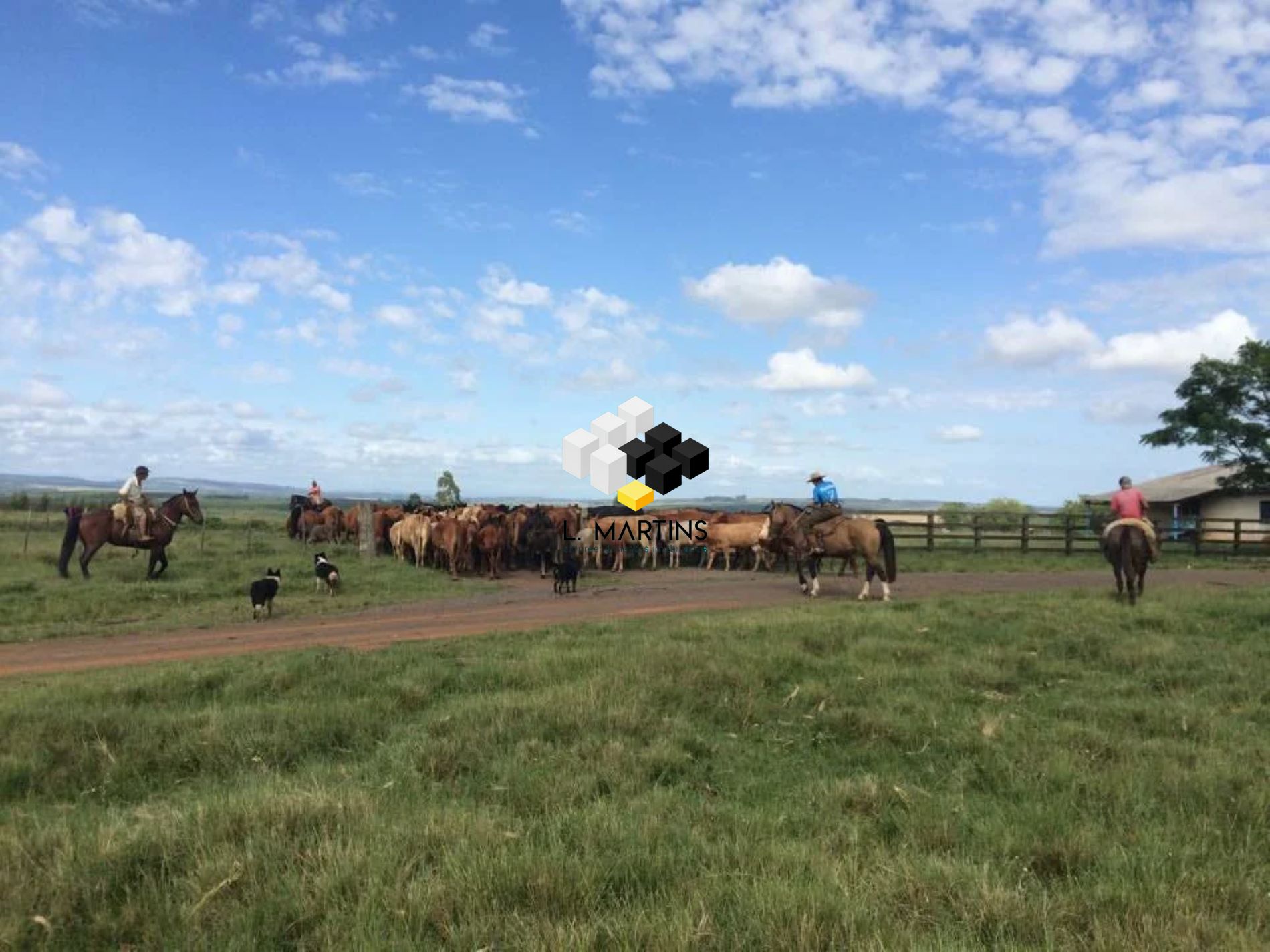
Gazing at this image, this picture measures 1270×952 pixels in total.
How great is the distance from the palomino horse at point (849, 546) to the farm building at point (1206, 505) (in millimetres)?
22254

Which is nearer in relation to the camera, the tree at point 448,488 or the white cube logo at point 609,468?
the white cube logo at point 609,468

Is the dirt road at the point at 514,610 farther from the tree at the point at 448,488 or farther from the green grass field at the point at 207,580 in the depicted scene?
the tree at the point at 448,488

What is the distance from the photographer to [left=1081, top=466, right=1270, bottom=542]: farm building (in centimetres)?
3481

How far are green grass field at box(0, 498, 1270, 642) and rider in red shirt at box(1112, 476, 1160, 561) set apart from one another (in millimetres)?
7923

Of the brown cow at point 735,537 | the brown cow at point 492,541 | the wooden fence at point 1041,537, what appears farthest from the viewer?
the wooden fence at point 1041,537

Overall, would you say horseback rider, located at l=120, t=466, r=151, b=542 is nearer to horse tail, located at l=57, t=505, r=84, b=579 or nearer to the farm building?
horse tail, located at l=57, t=505, r=84, b=579

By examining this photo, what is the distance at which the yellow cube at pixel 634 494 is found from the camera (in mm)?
27312

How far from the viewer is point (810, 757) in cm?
618

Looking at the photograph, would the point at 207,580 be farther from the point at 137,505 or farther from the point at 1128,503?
the point at 1128,503

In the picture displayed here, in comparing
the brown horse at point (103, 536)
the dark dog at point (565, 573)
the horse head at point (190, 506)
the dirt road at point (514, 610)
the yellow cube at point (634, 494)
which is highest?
the yellow cube at point (634, 494)

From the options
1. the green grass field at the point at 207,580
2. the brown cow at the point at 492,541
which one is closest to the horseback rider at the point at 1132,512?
the green grass field at the point at 207,580

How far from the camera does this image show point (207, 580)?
17.9m

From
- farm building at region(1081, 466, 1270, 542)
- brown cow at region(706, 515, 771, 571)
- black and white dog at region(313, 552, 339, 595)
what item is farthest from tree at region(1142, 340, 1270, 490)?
black and white dog at region(313, 552, 339, 595)

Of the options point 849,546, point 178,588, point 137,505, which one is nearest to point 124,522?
point 137,505
